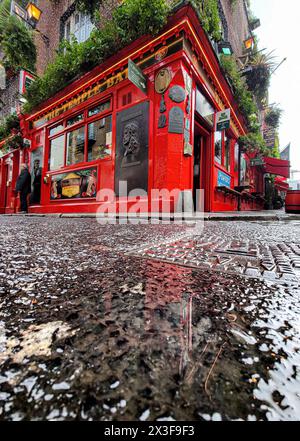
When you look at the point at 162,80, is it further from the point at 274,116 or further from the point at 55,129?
the point at 274,116

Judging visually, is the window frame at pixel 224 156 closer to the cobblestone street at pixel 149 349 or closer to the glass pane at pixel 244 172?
the glass pane at pixel 244 172

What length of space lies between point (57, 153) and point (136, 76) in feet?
14.3

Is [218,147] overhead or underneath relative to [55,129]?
underneath

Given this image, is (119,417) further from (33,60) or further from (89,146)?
(33,60)

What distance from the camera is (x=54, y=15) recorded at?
980cm

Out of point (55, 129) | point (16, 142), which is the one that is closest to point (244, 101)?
point (55, 129)

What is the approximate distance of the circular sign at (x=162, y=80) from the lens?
479cm

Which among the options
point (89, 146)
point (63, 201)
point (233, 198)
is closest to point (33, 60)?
point (89, 146)

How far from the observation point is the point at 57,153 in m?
7.78

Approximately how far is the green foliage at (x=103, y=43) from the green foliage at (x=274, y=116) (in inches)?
507

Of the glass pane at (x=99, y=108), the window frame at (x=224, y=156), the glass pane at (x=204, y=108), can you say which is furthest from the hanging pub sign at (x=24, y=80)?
the window frame at (x=224, y=156)

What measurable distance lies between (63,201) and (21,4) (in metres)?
10.2
